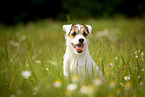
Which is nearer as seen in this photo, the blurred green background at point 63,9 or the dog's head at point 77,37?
the dog's head at point 77,37

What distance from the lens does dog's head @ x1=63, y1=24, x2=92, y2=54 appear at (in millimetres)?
2580

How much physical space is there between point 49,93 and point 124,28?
785 centimetres

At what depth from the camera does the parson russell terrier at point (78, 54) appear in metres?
2.58

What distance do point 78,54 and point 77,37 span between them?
30 centimetres

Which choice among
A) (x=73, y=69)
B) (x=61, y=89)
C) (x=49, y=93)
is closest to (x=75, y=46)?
(x=73, y=69)

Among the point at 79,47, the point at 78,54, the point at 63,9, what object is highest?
the point at 63,9

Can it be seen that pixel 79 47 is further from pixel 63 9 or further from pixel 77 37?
pixel 63 9

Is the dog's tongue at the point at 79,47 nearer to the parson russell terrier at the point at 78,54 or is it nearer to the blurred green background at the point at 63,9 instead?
the parson russell terrier at the point at 78,54

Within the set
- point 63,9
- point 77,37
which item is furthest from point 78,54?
point 63,9

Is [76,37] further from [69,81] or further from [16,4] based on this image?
[16,4]

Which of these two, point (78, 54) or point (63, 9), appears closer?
point (78, 54)

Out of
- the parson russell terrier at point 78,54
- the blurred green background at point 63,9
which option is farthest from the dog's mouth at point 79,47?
the blurred green background at point 63,9

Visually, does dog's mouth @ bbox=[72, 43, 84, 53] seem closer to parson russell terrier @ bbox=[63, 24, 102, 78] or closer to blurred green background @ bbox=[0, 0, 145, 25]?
parson russell terrier @ bbox=[63, 24, 102, 78]

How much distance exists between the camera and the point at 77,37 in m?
2.60
